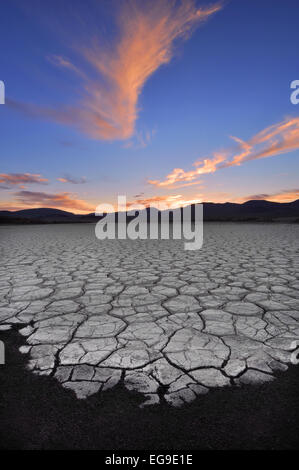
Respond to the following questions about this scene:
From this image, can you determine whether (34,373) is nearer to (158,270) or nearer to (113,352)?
(113,352)

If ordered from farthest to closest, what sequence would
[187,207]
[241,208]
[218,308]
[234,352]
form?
1. [187,207]
2. [241,208]
3. [218,308]
4. [234,352]

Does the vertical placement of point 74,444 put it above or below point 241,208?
below

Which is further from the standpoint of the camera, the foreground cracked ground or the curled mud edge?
the foreground cracked ground

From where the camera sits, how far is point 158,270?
3.88 metres

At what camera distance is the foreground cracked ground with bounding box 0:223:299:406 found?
1295mm

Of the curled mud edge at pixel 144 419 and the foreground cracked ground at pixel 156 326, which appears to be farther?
the foreground cracked ground at pixel 156 326

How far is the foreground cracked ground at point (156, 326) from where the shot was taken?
129cm

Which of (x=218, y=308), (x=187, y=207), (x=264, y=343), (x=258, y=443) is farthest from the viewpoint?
(x=187, y=207)

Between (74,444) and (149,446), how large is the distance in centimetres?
30

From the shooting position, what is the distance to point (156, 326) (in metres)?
1.89

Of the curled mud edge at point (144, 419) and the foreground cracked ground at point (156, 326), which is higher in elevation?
the foreground cracked ground at point (156, 326)

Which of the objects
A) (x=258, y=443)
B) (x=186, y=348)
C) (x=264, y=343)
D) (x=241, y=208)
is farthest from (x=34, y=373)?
(x=241, y=208)

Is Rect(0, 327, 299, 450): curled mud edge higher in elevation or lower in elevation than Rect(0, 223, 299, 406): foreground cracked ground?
lower

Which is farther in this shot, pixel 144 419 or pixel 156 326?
pixel 156 326
